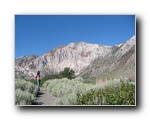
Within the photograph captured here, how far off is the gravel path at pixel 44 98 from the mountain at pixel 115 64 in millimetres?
568

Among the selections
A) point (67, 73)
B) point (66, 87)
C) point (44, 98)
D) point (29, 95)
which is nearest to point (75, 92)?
point (66, 87)

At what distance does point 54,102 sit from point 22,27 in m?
1.18

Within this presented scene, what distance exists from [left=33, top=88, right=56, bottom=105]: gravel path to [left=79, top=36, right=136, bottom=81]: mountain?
57 cm

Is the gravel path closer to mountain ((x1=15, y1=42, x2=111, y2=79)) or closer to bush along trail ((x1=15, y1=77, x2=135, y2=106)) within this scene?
bush along trail ((x1=15, y1=77, x2=135, y2=106))

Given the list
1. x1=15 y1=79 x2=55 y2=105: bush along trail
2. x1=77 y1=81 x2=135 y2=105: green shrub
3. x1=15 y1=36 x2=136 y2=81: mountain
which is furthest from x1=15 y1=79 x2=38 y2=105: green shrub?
x1=77 y1=81 x2=135 y2=105: green shrub

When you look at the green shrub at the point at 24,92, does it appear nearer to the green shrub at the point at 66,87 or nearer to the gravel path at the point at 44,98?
the gravel path at the point at 44,98

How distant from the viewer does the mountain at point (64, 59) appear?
27.1ft

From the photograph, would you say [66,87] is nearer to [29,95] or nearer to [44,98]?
[44,98]

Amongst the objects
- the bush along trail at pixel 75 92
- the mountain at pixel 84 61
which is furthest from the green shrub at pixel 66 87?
the mountain at pixel 84 61

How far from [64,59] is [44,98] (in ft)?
2.09
